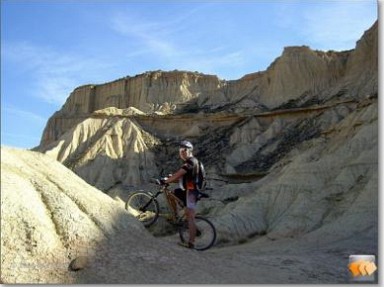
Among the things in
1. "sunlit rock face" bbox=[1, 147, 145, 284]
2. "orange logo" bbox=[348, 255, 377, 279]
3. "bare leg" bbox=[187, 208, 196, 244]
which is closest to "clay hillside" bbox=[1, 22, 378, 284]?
"sunlit rock face" bbox=[1, 147, 145, 284]

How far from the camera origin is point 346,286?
9.75 m

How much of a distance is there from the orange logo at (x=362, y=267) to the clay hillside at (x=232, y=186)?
0.74ft

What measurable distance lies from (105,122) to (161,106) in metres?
19.3

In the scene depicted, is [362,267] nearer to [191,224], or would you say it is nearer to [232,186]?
[191,224]

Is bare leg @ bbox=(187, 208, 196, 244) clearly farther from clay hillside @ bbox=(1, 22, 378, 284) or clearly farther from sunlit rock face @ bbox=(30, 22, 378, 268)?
sunlit rock face @ bbox=(30, 22, 378, 268)

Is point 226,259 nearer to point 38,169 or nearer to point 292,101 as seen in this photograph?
point 38,169

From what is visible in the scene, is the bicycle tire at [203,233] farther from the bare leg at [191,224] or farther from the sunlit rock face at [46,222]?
the sunlit rock face at [46,222]

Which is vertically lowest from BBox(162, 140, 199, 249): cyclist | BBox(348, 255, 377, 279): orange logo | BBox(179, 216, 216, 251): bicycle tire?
BBox(348, 255, 377, 279): orange logo

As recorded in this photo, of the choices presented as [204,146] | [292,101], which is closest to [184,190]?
[204,146]

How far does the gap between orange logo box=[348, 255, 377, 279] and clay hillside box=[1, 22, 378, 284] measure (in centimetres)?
22

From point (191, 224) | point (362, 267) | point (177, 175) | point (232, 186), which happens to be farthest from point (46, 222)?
point (232, 186)

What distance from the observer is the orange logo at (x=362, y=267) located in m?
10.1

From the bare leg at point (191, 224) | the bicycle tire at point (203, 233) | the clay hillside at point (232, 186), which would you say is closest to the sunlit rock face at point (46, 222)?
the clay hillside at point (232, 186)

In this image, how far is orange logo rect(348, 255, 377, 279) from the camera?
10.1 m
